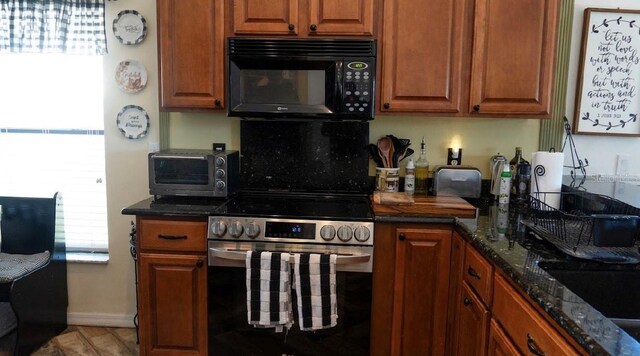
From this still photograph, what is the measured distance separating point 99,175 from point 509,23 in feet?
8.46

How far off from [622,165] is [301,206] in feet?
6.16

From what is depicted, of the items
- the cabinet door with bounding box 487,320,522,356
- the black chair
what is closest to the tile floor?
the black chair

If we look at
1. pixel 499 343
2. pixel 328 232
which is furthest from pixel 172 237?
pixel 499 343

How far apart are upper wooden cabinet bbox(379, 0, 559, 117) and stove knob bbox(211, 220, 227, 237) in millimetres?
1034

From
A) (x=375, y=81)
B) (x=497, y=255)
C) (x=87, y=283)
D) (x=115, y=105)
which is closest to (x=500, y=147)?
(x=375, y=81)

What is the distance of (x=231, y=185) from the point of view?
2545 millimetres

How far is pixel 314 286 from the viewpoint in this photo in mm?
2115

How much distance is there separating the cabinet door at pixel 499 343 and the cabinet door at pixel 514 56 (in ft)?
3.91

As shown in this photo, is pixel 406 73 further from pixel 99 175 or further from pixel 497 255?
pixel 99 175

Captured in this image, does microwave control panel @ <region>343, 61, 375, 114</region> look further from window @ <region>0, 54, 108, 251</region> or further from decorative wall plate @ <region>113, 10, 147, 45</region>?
window @ <region>0, 54, 108, 251</region>

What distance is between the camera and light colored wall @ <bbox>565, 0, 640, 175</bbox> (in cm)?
258

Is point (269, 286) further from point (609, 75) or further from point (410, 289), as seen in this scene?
point (609, 75)

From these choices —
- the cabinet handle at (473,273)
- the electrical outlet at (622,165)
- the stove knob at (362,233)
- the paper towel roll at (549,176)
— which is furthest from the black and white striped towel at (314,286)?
the electrical outlet at (622,165)

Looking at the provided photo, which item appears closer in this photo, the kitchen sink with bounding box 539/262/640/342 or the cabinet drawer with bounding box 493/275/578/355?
the cabinet drawer with bounding box 493/275/578/355
